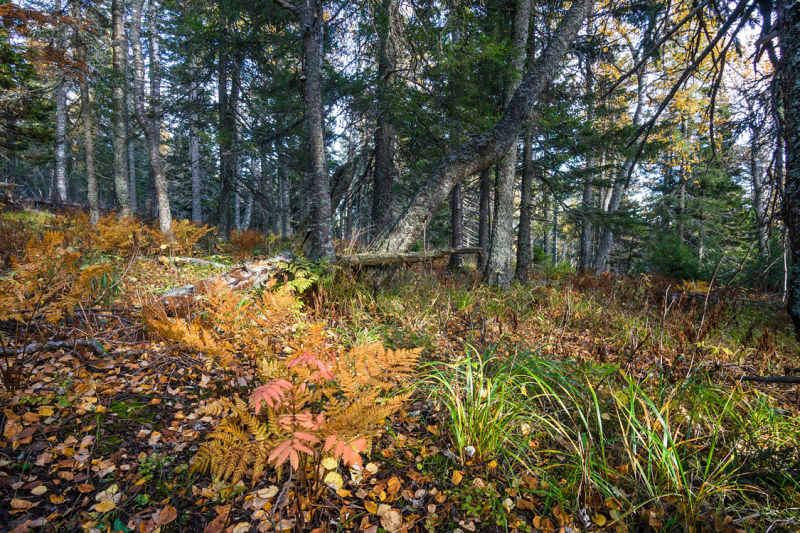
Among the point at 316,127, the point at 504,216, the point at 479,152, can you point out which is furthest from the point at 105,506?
the point at 504,216

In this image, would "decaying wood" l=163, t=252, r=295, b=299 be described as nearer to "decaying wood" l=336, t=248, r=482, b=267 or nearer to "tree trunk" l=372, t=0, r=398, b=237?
"decaying wood" l=336, t=248, r=482, b=267

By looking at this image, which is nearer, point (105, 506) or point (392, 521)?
point (105, 506)

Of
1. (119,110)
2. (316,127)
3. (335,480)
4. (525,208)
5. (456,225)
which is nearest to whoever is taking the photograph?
(335,480)

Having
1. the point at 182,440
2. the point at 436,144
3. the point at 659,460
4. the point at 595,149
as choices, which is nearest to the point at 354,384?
the point at 182,440

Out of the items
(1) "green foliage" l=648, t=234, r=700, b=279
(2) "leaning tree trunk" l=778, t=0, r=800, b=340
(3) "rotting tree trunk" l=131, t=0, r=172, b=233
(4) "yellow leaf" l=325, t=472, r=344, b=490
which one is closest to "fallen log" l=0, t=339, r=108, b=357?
(4) "yellow leaf" l=325, t=472, r=344, b=490

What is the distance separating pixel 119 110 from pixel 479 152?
9746 mm

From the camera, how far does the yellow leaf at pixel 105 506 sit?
145cm

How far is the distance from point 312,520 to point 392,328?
2241 millimetres

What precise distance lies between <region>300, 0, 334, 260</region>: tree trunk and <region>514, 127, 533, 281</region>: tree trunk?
4989 millimetres

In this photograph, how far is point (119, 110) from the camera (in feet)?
27.9

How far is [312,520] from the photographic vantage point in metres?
1.54

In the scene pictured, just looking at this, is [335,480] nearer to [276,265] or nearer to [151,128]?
[276,265]

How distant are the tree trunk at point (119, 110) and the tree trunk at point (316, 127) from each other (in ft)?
21.7

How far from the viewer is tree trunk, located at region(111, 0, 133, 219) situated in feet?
27.2
